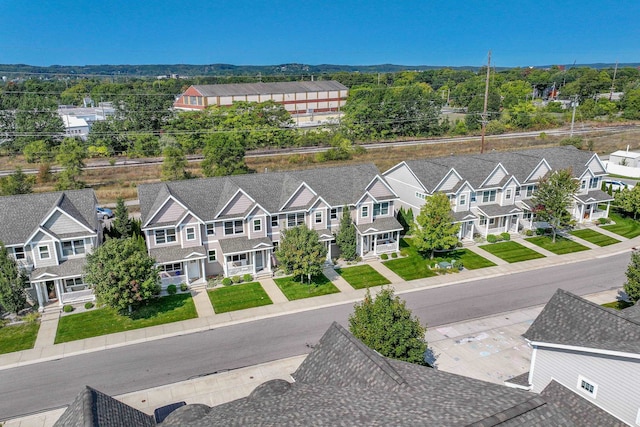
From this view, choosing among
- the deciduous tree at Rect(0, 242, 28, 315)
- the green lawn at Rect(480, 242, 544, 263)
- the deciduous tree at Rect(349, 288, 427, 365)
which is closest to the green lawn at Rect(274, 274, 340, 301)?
the deciduous tree at Rect(349, 288, 427, 365)

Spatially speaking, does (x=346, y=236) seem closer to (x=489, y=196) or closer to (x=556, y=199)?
(x=489, y=196)

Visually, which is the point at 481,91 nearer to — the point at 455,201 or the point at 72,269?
the point at 455,201

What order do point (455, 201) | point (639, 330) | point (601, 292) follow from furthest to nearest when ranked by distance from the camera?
point (455, 201)
point (601, 292)
point (639, 330)

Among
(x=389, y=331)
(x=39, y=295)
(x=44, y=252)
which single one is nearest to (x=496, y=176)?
(x=389, y=331)

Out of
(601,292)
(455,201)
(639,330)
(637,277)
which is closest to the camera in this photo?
(639,330)

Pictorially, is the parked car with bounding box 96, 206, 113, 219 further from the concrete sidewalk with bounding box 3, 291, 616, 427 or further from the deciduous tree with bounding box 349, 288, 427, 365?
the deciduous tree with bounding box 349, 288, 427, 365

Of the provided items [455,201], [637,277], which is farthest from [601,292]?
[455,201]

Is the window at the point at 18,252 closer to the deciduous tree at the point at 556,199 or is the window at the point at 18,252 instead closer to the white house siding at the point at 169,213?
the white house siding at the point at 169,213
